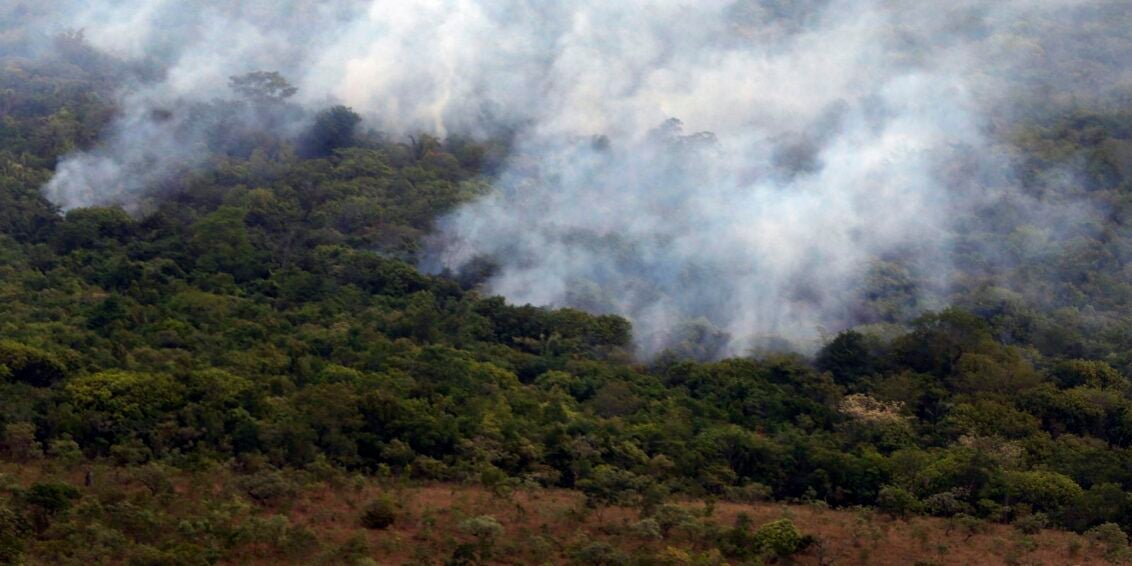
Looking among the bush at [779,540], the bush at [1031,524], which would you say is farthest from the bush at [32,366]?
the bush at [1031,524]

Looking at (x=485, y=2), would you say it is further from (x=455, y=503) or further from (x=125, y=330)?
(x=455, y=503)

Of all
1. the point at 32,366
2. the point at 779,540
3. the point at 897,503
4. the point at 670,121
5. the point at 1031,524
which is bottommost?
the point at 779,540

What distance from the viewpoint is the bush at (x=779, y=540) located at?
2486 cm

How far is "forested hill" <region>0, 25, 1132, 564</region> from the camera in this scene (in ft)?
89.1

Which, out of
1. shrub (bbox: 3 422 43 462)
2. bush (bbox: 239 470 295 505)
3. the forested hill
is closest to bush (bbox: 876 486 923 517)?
the forested hill

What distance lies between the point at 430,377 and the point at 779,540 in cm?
1032

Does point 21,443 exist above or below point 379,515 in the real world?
above

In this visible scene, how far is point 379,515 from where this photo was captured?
81.8ft

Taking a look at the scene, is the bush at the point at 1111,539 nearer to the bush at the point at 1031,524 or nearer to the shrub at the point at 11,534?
the bush at the point at 1031,524

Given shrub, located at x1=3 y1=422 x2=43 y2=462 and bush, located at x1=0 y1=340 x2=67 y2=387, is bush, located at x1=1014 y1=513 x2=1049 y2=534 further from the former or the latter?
bush, located at x1=0 y1=340 x2=67 y2=387

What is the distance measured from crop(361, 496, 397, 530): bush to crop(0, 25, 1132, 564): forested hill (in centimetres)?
162

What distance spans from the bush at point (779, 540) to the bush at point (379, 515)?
5937 mm

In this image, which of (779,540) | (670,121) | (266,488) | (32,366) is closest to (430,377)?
(266,488)

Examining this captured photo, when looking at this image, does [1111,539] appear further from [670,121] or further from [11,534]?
[670,121]
